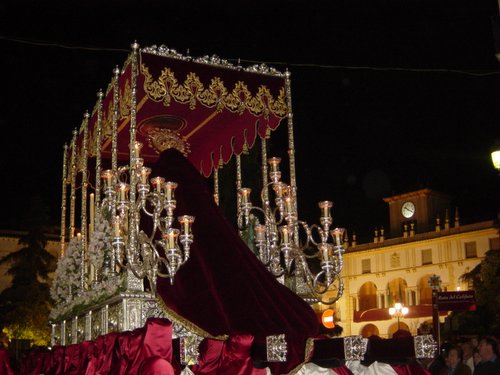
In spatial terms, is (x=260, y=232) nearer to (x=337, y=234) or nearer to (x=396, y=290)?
(x=337, y=234)

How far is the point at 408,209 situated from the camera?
4225 cm

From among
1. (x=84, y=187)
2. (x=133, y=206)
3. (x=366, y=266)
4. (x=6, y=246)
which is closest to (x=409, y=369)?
(x=133, y=206)

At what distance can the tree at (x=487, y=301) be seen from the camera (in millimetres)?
23516

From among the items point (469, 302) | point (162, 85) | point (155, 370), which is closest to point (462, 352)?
point (469, 302)

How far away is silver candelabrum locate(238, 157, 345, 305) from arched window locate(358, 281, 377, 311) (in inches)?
1347

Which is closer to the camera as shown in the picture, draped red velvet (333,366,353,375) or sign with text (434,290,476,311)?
draped red velvet (333,366,353,375)

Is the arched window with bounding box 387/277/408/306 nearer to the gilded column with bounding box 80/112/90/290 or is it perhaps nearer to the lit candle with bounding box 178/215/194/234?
the gilded column with bounding box 80/112/90/290

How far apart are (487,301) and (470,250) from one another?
13.6m

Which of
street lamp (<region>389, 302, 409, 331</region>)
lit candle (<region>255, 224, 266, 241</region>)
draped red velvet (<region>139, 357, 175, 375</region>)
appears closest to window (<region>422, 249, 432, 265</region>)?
street lamp (<region>389, 302, 409, 331</region>)

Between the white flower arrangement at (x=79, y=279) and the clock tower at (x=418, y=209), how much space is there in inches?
1340

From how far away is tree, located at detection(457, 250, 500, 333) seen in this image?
23516 millimetres

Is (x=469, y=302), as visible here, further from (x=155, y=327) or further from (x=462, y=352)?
(x=155, y=327)

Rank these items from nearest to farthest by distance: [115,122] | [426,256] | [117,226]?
[117,226] → [115,122] → [426,256]

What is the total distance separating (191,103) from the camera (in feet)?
26.4
